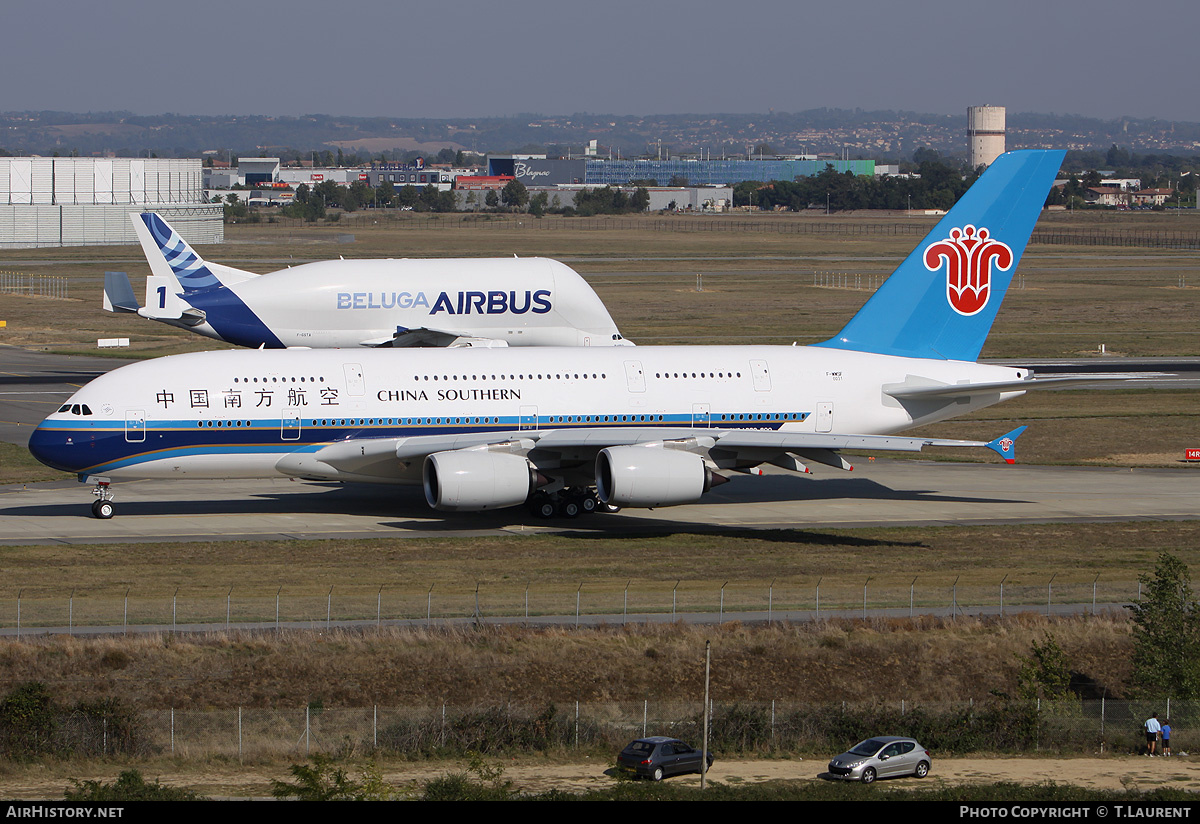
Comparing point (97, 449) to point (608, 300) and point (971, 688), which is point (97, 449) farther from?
point (608, 300)

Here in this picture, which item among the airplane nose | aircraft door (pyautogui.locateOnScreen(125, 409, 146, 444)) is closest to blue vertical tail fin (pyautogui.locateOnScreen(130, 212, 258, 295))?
aircraft door (pyautogui.locateOnScreen(125, 409, 146, 444))

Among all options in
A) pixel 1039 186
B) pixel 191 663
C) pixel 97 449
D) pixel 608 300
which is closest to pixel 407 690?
pixel 191 663

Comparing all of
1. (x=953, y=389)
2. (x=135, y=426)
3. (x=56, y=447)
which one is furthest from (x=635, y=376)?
(x=56, y=447)

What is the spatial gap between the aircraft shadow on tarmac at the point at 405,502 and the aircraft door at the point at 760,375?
475 centimetres

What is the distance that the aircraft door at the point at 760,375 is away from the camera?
49125mm

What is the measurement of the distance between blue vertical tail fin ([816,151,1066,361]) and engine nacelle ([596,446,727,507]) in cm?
980

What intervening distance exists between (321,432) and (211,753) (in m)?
17.0

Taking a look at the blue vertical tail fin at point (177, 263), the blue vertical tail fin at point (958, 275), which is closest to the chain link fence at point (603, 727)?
the blue vertical tail fin at point (958, 275)

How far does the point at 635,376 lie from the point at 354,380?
31.4 feet

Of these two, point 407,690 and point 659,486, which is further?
point 659,486

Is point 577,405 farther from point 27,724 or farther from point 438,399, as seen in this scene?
point 27,724

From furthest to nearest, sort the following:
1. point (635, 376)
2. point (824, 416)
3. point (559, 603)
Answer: point (824, 416) → point (635, 376) → point (559, 603)

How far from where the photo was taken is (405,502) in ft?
168
